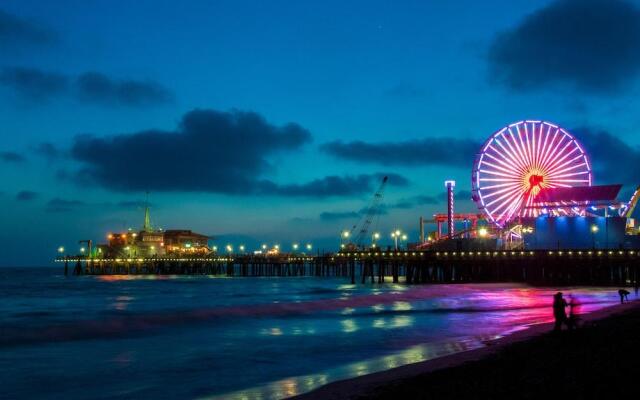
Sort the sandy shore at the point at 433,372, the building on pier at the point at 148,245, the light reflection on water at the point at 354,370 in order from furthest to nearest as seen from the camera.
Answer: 1. the building on pier at the point at 148,245
2. the light reflection on water at the point at 354,370
3. the sandy shore at the point at 433,372

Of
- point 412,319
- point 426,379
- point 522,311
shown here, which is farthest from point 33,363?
point 522,311

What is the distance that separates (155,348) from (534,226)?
54.4 m

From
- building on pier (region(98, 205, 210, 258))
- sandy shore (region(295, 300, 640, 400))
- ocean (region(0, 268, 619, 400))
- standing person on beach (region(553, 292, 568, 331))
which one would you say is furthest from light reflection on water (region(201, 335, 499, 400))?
building on pier (region(98, 205, 210, 258))

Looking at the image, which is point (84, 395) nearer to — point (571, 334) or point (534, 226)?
point (571, 334)

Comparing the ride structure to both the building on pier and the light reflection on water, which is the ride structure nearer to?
the light reflection on water

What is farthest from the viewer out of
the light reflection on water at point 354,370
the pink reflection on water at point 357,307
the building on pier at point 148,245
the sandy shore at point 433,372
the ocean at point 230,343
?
the building on pier at point 148,245

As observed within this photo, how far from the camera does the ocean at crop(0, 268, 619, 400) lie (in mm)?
15109

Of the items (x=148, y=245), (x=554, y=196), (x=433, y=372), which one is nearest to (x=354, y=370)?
(x=433, y=372)

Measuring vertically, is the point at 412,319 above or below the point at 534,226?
below

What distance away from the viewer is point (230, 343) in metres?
22.8

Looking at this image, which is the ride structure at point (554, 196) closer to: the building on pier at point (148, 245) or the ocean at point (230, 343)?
the ocean at point (230, 343)

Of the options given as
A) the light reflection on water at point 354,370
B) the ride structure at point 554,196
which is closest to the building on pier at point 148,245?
the ride structure at point 554,196

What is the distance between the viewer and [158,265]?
412 ft

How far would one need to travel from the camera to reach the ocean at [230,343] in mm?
15109
